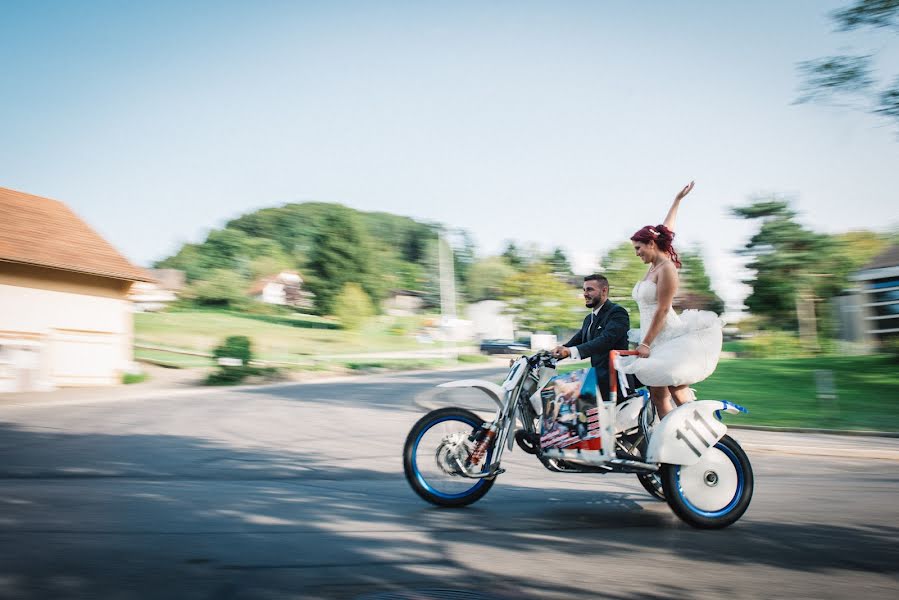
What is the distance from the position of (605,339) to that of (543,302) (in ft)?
158

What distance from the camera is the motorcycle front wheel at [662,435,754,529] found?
15.7 feet

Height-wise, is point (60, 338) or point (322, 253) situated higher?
point (322, 253)

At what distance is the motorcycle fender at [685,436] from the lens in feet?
15.9

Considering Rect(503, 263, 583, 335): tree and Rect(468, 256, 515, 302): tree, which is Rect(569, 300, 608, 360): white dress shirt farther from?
Rect(468, 256, 515, 302): tree

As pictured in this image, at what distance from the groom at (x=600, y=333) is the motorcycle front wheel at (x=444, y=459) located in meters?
0.97

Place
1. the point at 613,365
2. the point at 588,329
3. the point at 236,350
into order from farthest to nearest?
the point at 236,350
the point at 588,329
the point at 613,365

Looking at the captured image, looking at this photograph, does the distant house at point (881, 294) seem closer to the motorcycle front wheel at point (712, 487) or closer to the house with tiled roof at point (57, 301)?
the motorcycle front wheel at point (712, 487)

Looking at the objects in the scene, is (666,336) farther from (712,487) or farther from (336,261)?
(336,261)

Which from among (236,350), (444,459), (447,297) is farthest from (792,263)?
(444,459)

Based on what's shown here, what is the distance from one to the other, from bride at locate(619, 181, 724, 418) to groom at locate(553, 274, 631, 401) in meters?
0.15

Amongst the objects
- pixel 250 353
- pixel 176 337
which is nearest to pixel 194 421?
pixel 250 353

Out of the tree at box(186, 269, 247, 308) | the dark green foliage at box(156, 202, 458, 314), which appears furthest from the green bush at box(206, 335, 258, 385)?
the tree at box(186, 269, 247, 308)

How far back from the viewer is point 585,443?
509cm

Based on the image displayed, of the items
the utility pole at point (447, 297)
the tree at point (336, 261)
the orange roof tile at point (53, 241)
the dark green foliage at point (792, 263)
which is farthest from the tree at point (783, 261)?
the tree at point (336, 261)
